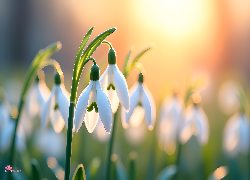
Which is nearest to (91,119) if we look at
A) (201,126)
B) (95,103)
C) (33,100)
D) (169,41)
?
(95,103)

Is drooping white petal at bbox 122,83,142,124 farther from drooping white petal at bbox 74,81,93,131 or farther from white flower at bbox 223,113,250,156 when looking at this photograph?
white flower at bbox 223,113,250,156

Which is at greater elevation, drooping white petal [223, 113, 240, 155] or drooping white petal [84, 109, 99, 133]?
drooping white petal [84, 109, 99, 133]

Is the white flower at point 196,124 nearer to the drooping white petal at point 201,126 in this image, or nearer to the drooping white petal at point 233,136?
the drooping white petal at point 201,126

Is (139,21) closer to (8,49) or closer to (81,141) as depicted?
(8,49)

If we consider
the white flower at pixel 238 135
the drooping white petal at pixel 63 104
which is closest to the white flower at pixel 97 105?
the drooping white petal at pixel 63 104


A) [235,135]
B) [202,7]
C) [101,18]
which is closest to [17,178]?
[235,135]

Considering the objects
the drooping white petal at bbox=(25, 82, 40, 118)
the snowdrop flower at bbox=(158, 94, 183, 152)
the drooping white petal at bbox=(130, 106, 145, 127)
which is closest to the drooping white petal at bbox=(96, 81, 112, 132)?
the drooping white petal at bbox=(130, 106, 145, 127)

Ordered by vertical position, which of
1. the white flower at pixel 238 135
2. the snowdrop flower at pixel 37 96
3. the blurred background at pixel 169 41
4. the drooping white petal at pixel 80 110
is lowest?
the white flower at pixel 238 135

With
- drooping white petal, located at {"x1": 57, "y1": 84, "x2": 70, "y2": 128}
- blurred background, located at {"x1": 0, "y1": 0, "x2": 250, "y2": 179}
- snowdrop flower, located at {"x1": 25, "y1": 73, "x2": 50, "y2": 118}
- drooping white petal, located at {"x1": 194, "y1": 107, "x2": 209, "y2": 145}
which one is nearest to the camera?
drooping white petal, located at {"x1": 57, "y1": 84, "x2": 70, "y2": 128}
